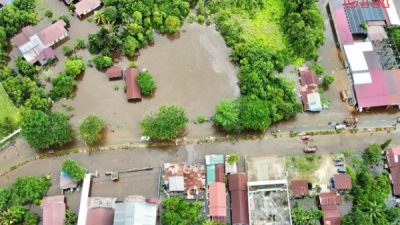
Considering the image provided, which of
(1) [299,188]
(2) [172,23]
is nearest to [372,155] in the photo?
(1) [299,188]

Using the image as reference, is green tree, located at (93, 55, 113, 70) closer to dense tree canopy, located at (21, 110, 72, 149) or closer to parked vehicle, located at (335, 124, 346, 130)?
dense tree canopy, located at (21, 110, 72, 149)

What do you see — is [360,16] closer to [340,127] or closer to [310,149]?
[340,127]

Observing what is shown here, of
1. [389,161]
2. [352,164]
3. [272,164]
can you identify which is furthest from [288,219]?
[389,161]

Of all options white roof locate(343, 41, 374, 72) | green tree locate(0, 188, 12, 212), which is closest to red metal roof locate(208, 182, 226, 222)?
green tree locate(0, 188, 12, 212)

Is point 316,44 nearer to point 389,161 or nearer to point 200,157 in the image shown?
point 389,161

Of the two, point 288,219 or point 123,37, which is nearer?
point 288,219
